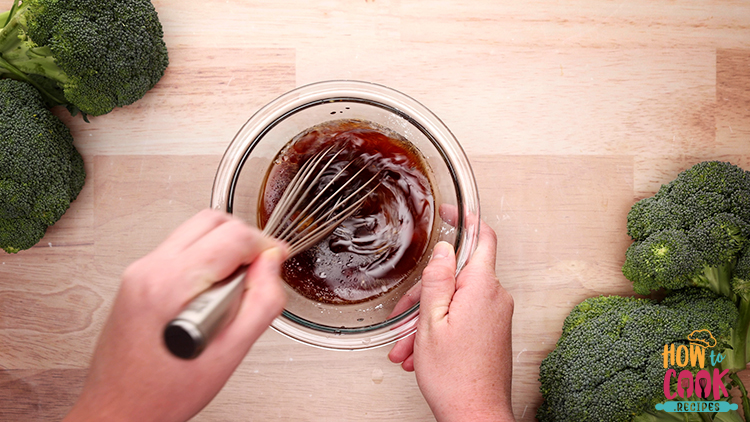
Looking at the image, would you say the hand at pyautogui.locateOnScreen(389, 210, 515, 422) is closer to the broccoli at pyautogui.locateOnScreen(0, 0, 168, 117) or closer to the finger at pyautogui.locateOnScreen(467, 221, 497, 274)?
the finger at pyautogui.locateOnScreen(467, 221, 497, 274)

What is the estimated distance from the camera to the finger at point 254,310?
473 millimetres

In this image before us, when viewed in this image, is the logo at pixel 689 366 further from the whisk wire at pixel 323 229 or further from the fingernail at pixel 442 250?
the whisk wire at pixel 323 229

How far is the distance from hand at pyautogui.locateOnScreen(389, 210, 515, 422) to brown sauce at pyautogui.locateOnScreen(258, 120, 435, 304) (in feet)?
0.22

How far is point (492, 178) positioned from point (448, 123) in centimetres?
14

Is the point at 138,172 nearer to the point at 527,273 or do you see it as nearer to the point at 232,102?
the point at 232,102

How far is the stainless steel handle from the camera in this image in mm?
365

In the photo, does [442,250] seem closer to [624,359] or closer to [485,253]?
[485,253]

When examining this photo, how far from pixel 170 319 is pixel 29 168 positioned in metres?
0.54

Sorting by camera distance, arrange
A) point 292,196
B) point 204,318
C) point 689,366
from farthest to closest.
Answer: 1. point 689,366
2. point 292,196
3. point 204,318

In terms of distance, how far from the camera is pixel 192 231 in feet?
1.63

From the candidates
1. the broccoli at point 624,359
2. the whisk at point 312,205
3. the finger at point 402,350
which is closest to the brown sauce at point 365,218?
the whisk at point 312,205

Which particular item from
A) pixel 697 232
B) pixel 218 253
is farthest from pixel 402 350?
pixel 697 232

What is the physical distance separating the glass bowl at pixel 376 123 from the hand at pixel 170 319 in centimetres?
25

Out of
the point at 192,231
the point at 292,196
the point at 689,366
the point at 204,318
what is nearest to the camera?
the point at 204,318
